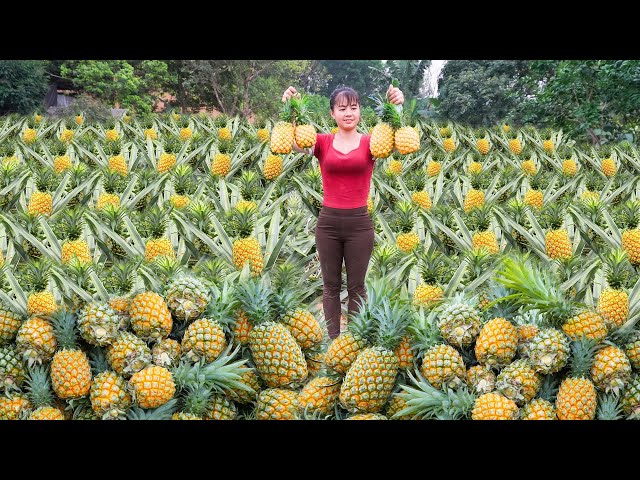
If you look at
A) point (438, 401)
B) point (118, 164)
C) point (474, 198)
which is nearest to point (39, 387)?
point (438, 401)

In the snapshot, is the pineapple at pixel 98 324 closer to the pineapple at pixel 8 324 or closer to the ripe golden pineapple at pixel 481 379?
the pineapple at pixel 8 324

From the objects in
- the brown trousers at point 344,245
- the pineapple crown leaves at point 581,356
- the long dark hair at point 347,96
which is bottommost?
the pineapple crown leaves at point 581,356

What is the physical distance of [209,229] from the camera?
4.82 m

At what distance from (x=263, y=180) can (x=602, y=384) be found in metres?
5.89

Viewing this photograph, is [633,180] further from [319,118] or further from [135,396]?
[135,396]

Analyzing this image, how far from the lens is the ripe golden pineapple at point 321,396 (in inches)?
101

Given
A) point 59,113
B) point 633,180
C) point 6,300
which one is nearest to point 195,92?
point 59,113

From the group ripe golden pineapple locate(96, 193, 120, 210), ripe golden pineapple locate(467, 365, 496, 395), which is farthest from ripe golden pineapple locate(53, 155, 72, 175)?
ripe golden pineapple locate(467, 365, 496, 395)

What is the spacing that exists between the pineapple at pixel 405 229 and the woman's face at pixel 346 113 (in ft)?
4.62

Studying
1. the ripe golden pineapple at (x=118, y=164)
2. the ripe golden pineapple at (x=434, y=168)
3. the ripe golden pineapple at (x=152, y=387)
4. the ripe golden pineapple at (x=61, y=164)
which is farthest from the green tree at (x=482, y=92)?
the ripe golden pineapple at (x=152, y=387)

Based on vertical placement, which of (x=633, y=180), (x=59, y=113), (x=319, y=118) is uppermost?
(x=59, y=113)

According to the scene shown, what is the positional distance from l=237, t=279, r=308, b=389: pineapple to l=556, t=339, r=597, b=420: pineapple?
92 centimetres

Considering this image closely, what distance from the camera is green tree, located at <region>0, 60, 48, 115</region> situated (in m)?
20.7

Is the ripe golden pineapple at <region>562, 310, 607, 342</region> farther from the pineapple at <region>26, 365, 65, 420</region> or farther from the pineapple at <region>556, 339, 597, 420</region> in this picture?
the pineapple at <region>26, 365, 65, 420</region>
